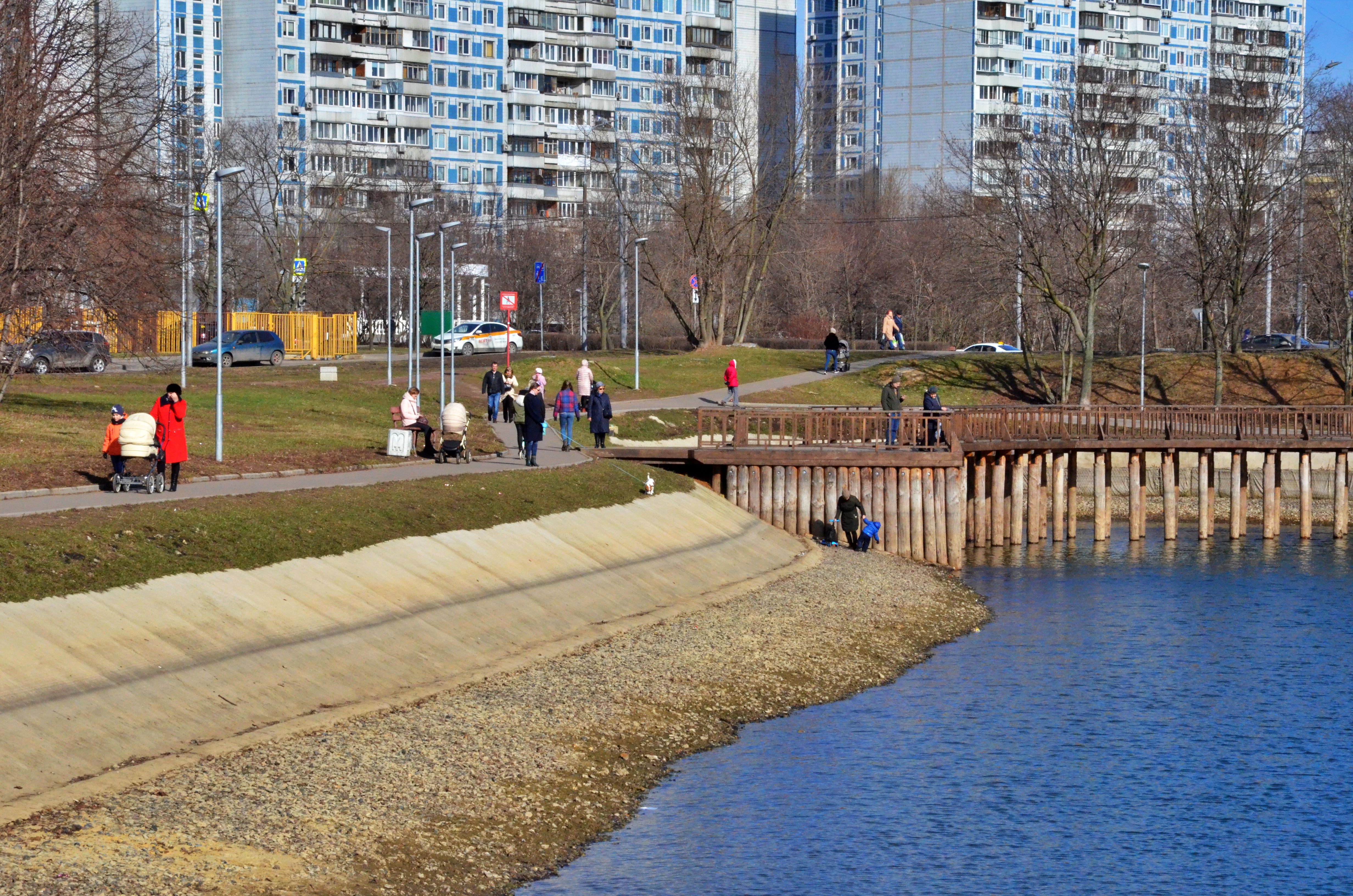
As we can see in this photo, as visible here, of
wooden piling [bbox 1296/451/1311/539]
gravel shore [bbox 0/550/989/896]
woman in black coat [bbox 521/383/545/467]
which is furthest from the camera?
wooden piling [bbox 1296/451/1311/539]

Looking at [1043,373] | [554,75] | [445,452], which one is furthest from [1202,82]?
[445,452]

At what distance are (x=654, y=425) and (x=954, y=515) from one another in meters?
14.2

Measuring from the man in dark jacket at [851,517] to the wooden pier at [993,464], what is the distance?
0.67 metres

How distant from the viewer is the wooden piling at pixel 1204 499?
1902 inches

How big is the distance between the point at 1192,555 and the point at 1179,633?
13.5 meters

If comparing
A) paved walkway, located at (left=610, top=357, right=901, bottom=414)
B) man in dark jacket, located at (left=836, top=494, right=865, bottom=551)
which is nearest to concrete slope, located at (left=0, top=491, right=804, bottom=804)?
man in dark jacket, located at (left=836, top=494, right=865, bottom=551)

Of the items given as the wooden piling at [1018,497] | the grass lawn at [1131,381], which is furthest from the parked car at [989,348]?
the wooden piling at [1018,497]

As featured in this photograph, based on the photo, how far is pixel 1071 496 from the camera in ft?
160

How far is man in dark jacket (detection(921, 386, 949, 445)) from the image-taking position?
42.1 metres

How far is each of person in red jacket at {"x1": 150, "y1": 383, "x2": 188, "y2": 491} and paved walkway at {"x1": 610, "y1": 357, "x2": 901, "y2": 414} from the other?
80.3 ft

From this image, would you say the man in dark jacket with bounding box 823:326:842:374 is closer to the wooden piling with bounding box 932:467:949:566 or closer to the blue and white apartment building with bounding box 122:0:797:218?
the wooden piling with bounding box 932:467:949:566

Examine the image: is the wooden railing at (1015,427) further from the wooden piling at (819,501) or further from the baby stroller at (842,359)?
the baby stroller at (842,359)

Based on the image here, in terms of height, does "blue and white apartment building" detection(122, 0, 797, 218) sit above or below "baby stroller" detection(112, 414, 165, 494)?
above

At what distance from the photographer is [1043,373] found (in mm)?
75125
